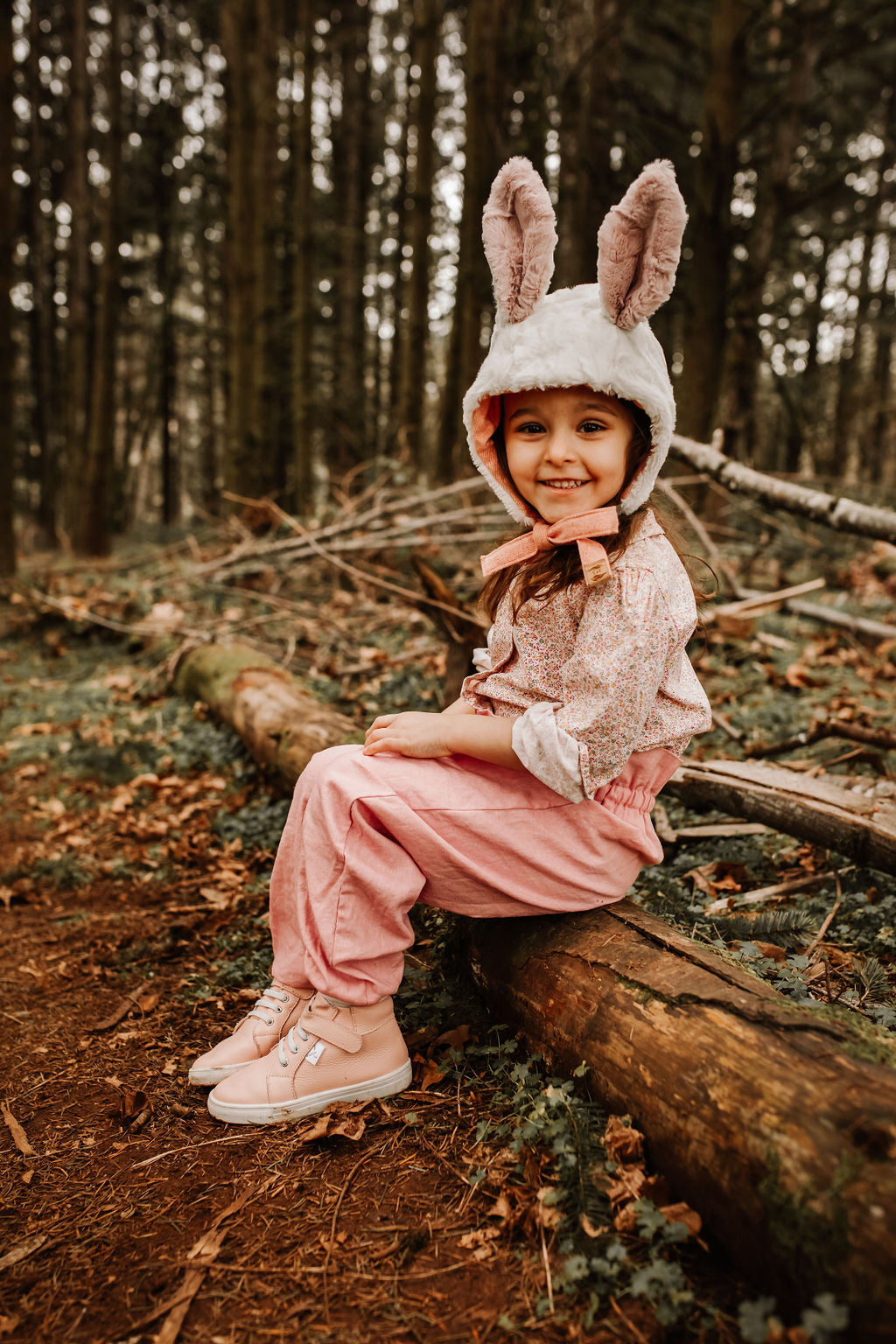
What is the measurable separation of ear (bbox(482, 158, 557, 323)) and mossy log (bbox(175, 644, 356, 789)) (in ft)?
7.26

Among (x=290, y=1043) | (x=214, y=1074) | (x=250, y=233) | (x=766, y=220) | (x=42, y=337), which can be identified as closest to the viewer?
(x=290, y=1043)

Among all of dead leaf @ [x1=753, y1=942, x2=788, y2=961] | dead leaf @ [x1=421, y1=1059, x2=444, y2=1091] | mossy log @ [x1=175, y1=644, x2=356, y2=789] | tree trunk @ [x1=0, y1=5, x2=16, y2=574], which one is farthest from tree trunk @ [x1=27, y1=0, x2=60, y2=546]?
dead leaf @ [x1=753, y1=942, x2=788, y2=961]

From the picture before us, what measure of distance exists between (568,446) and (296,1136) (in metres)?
1.90

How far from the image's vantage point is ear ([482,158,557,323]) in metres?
2.14

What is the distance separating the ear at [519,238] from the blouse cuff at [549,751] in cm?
104

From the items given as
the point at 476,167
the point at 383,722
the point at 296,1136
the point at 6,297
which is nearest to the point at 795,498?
the point at 383,722

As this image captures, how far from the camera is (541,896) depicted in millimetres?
2309

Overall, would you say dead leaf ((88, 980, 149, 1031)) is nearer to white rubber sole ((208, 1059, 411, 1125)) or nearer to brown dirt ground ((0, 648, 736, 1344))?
brown dirt ground ((0, 648, 736, 1344))

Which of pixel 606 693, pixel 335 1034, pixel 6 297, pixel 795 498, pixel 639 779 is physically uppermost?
pixel 6 297

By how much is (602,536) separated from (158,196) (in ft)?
58.7

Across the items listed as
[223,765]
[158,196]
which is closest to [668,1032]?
[223,765]

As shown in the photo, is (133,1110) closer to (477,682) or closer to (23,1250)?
(23,1250)

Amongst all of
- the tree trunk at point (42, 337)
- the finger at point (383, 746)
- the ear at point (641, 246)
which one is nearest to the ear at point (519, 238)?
the ear at point (641, 246)

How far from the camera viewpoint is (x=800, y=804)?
3025 mm
